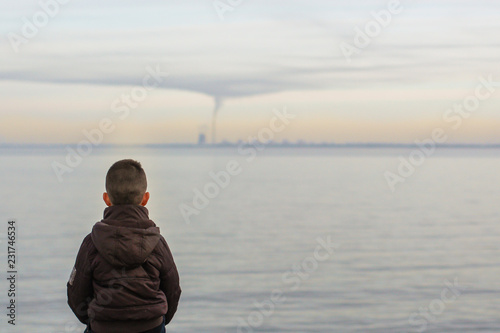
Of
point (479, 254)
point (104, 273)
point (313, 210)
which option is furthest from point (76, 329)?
point (313, 210)

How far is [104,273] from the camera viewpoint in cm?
315

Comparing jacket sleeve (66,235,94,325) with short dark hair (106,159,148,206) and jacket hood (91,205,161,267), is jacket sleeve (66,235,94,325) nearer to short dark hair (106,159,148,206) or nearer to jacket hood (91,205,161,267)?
jacket hood (91,205,161,267)

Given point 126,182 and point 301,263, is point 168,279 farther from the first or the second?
point 301,263

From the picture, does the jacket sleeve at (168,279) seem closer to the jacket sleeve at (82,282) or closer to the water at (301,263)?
the jacket sleeve at (82,282)

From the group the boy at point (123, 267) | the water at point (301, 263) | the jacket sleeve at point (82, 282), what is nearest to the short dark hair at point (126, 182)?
the boy at point (123, 267)

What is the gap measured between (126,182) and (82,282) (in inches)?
19.4

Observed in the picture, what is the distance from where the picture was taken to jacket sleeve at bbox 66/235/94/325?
3154 millimetres

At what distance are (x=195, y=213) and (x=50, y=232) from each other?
23.7ft

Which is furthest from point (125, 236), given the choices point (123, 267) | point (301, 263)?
point (301, 263)

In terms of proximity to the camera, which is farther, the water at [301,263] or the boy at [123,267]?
the water at [301,263]

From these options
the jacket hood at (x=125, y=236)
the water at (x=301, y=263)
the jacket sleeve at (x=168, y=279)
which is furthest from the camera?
the water at (x=301, y=263)

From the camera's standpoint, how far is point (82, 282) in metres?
3.16

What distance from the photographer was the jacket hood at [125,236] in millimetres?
3113

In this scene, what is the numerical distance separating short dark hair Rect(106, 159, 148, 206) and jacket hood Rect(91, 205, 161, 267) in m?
0.04
